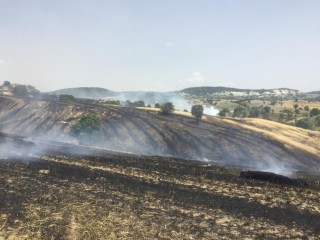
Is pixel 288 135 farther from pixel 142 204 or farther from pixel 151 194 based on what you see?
pixel 142 204

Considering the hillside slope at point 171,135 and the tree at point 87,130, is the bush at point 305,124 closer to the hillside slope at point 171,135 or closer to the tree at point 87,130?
the hillside slope at point 171,135

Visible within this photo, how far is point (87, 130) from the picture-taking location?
58375 mm

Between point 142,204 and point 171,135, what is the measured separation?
38308 millimetres

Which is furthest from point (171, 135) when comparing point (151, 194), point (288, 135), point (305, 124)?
point (305, 124)

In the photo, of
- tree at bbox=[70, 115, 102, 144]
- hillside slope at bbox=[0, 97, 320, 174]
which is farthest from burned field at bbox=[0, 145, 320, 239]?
tree at bbox=[70, 115, 102, 144]

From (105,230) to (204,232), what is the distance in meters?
5.17

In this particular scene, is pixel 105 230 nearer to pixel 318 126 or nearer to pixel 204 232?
pixel 204 232

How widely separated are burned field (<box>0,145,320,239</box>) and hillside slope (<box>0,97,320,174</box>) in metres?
18.1

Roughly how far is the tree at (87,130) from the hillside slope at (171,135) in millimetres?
1293

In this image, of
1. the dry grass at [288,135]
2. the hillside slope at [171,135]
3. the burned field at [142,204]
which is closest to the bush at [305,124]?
the dry grass at [288,135]

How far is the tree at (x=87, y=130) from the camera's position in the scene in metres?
57.5

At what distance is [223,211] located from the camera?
77.8ft

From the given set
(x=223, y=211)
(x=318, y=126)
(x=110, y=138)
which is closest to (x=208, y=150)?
(x=110, y=138)

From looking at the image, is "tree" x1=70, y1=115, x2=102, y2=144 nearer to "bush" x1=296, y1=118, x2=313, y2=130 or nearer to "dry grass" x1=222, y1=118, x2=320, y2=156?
"dry grass" x1=222, y1=118, x2=320, y2=156
